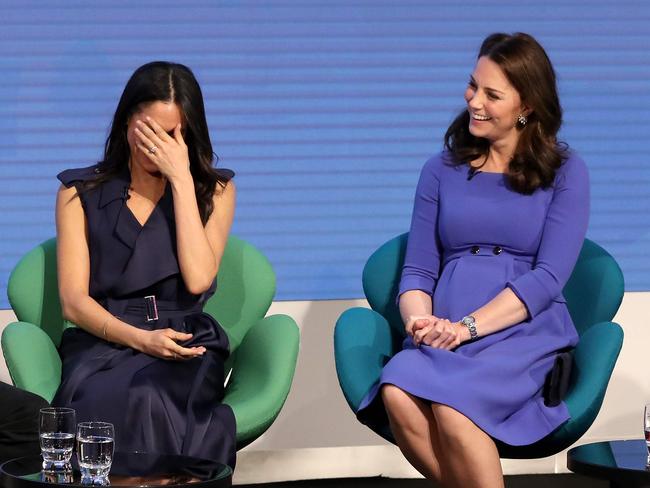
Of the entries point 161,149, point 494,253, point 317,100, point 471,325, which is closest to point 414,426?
point 471,325

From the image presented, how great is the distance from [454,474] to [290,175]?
5.68 feet

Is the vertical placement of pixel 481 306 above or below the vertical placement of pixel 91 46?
below

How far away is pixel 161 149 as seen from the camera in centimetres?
407

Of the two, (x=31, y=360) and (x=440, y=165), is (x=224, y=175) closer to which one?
(x=440, y=165)

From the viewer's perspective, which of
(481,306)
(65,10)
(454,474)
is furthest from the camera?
(65,10)

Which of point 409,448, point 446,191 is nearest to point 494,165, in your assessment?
point 446,191

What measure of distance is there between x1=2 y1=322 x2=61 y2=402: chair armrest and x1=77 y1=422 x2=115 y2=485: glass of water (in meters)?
0.90

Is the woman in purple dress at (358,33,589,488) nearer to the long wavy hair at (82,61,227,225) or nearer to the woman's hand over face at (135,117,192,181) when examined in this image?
the long wavy hair at (82,61,227,225)

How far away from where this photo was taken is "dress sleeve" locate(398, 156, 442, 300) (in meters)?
4.26

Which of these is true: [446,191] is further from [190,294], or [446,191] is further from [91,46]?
[91,46]

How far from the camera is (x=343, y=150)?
5.20m

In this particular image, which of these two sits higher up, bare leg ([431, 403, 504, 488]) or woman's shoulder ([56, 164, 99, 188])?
woman's shoulder ([56, 164, 99, 188])

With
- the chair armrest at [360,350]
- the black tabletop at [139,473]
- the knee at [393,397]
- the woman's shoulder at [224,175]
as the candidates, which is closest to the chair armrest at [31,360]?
the black tabletop at [139,473]

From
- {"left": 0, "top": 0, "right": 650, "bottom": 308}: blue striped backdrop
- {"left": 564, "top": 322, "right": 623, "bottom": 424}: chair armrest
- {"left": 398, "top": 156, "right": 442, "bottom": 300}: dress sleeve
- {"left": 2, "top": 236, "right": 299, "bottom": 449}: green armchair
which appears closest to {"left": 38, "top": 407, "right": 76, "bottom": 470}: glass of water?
{"left": 2, "top": 236, "right": 299, "bottom": 449}: green armchair
